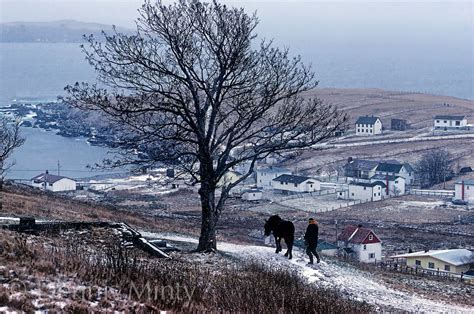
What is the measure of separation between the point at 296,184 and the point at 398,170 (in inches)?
394

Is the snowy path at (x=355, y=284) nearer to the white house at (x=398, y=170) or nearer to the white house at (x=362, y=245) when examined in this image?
the white house at (x=362, y=245)

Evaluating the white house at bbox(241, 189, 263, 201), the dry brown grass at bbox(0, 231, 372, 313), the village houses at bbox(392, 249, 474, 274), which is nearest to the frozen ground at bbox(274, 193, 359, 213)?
the white house at bbox(241, 189, 263, 201)

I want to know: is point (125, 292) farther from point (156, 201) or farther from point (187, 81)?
point (156, 201)

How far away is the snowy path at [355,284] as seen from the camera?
14.2m

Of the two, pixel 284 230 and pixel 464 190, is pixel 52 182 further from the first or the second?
pixel 284 230

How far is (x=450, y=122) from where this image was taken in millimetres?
93188

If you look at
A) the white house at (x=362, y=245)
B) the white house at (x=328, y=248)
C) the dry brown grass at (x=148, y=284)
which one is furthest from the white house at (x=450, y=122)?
the dry brown grass at (x=148, y=284)

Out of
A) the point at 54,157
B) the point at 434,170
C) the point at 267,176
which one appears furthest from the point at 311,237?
the point at 54,157

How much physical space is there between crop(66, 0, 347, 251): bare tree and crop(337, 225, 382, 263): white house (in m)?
19.5

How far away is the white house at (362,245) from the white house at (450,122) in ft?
193

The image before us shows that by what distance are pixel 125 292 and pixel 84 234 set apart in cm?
608

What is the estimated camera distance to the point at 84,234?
1513 centimetres

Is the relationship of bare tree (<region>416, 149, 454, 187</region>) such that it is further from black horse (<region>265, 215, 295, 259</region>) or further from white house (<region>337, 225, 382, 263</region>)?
black horse (<region>265, 215, 295, 259</region>)

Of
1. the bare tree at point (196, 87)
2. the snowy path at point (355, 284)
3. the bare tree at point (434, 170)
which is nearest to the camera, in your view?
the snowy path at point (355, 284)
